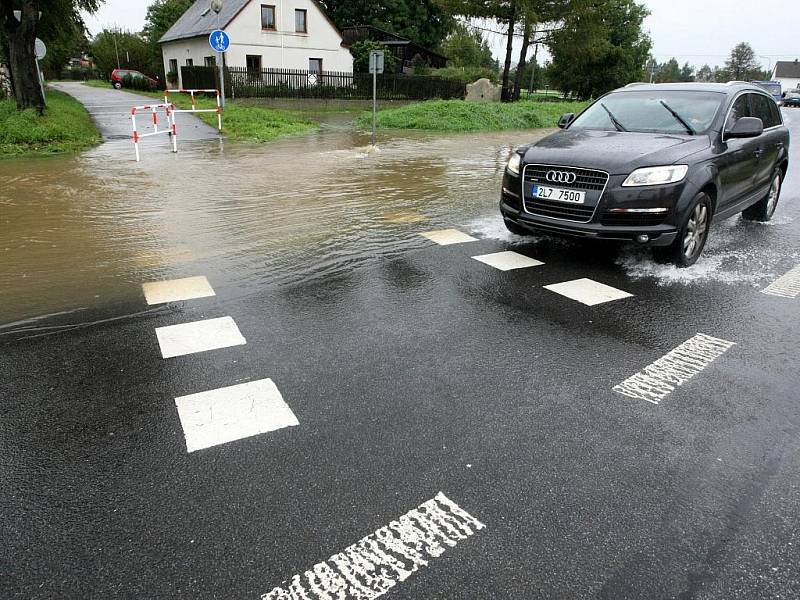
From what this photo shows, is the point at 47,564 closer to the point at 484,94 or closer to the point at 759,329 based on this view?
the point at 759,329

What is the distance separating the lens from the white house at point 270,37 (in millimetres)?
37875

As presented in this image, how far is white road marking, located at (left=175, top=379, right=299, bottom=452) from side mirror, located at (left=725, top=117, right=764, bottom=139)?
5425mm

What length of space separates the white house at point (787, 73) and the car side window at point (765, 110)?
137 m

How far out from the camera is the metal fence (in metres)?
30.6

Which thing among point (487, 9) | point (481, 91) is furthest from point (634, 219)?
point (487, 9)

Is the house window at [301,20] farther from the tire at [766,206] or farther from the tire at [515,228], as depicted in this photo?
the tire at [515,228]

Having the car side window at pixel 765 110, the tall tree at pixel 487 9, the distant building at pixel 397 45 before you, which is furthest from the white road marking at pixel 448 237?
the distant building at pixel 397 45

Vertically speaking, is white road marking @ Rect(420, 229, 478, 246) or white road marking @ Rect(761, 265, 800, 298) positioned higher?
white road marking @ Rect(420, 229, 478, 246)

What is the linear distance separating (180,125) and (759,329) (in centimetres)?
1981

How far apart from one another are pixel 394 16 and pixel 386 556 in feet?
211

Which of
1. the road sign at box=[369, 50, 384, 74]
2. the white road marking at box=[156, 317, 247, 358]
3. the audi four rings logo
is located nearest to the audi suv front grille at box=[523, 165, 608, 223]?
the audi four rings logo

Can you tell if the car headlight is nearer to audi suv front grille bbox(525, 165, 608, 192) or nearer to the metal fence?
audi suv front grille bbox(525, 165, 608, 192)

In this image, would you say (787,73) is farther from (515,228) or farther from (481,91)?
(515,228)

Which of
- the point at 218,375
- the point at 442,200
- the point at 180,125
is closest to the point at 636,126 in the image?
the point at 442,200
